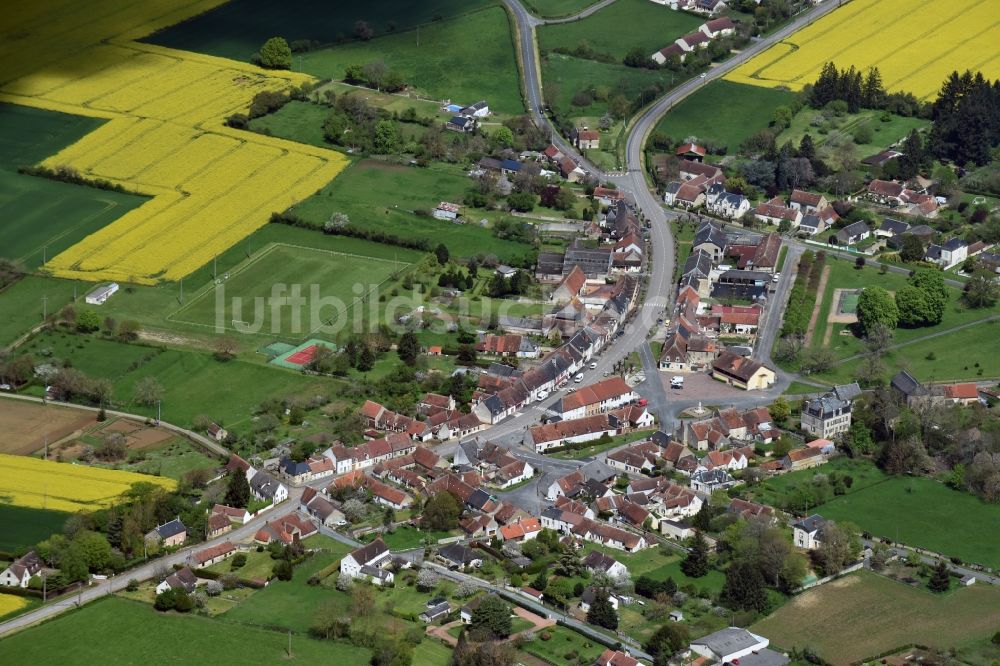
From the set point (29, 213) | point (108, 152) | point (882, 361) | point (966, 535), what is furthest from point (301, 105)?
point (966, 535)

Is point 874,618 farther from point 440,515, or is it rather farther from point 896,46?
point 896,46

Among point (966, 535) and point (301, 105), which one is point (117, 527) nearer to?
point (966, 535)

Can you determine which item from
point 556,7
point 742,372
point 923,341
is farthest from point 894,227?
point 556,7

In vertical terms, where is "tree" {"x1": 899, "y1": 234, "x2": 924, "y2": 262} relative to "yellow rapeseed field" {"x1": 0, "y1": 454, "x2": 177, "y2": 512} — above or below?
above

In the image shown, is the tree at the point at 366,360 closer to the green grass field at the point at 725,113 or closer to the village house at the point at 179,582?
the village house at the point at 179,582

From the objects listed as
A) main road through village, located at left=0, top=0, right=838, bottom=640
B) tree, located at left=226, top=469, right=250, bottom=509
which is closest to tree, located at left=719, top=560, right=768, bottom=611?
main road through village, located at left=0, top=0, right=838, bottom=640

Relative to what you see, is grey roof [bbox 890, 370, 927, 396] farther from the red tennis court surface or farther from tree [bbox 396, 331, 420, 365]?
the red tennis court surface
